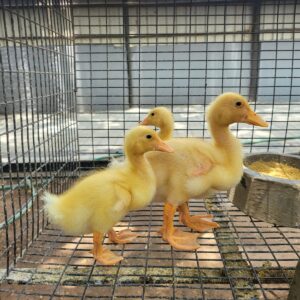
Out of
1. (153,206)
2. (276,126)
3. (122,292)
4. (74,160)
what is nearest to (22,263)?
(122,292)

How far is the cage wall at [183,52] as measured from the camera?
7.87ft

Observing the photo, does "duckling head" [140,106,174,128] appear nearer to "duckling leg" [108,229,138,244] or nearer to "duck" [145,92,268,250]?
"duck" [145,92,268,250]

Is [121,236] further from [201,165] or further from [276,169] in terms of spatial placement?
[276,169]

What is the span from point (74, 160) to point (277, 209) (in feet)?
4.77

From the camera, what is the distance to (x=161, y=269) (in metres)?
1.54

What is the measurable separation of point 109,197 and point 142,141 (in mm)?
257

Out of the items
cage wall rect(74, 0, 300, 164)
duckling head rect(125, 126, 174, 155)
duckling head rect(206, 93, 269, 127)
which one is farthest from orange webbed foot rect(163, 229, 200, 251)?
cage wall rect(74, 0, 300, 164)

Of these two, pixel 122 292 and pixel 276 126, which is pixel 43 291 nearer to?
pixel 122 292

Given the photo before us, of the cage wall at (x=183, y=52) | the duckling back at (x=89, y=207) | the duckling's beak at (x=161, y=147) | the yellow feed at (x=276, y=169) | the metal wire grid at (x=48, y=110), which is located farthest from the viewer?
the cage wall at (x=183, y=52)

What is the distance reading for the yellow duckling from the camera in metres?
1.29

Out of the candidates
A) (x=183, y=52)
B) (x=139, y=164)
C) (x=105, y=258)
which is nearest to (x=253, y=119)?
(x=139, y=164)

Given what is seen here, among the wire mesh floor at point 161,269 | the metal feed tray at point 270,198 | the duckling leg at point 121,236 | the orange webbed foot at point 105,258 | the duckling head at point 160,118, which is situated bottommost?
the wire mesh floor at point 161,269

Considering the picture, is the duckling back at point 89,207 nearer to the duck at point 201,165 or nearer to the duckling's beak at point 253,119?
the duck at point 201,165

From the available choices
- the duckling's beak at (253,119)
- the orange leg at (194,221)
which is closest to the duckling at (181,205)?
the orange leg at (194,221)
